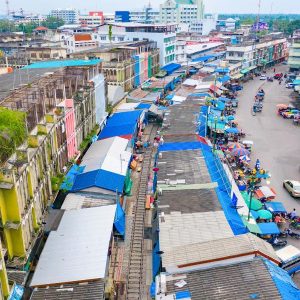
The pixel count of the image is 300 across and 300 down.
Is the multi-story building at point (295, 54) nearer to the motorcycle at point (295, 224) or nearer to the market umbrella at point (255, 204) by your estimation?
the market umbrella at point (255, 204)

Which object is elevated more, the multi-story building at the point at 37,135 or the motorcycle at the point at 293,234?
the multi-story building at the point at 37,135

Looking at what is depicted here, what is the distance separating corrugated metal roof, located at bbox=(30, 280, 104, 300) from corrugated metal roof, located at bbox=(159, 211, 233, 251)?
5.24 metres

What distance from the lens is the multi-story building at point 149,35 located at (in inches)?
3629

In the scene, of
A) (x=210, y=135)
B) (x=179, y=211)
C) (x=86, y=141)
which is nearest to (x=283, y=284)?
(x=179, y=211)

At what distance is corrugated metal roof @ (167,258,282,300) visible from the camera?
20516mm

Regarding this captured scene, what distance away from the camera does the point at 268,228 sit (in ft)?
104

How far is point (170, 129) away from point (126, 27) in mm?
56402

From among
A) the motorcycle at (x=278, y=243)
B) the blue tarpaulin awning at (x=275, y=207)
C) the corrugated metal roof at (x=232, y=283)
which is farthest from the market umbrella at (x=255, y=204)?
the corrugated metal roof at (x=232, y=283)

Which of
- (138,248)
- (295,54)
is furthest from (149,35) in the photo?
(138,248)

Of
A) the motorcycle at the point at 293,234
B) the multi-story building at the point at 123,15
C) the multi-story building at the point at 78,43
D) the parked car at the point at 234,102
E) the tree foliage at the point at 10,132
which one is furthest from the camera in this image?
the multi-story building at the point at 123,15

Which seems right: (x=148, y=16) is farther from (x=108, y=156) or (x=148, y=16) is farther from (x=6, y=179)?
(x=6, y=179)

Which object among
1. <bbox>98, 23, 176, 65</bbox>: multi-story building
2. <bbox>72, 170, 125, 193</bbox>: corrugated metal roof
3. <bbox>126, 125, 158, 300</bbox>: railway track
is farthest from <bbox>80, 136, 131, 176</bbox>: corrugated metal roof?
<bbox>98, 23, 176, 65</bbox>: multi-story building

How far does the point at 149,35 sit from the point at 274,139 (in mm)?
47772

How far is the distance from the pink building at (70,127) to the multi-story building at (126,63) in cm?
2637
